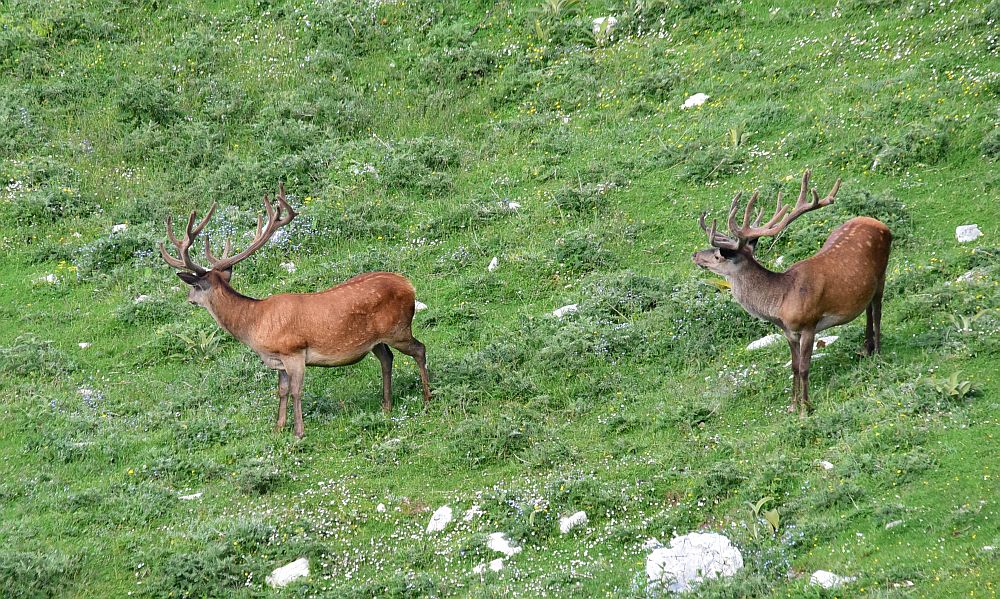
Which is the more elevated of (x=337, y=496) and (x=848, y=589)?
(x=848, y=589)

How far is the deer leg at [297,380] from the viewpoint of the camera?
38.3 feet

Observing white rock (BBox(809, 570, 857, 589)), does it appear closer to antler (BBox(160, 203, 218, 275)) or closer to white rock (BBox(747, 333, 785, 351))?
white rock (BBox(747, 333, 785, 351))

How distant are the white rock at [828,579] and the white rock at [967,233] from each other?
22.3ft

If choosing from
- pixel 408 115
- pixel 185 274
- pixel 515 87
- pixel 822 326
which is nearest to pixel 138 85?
pixel 408 115

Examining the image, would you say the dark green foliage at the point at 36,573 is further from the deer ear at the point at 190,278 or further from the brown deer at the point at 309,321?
the deer ear at the point at 190,278

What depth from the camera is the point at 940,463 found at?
27.9ft

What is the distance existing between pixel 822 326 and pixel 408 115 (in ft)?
34.5

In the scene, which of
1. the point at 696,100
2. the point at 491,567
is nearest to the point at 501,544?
the point at 491,567

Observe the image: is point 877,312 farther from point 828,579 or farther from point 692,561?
point 828,579

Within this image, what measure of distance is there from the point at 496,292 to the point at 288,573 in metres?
6.06

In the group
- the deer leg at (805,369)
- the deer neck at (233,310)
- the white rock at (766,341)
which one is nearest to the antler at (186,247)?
the deer neck at (233,310)

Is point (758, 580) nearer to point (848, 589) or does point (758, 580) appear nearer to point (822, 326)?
point (848, 589)

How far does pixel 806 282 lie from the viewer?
10.6 m

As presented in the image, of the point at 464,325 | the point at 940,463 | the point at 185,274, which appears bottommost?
the point at 464,325
